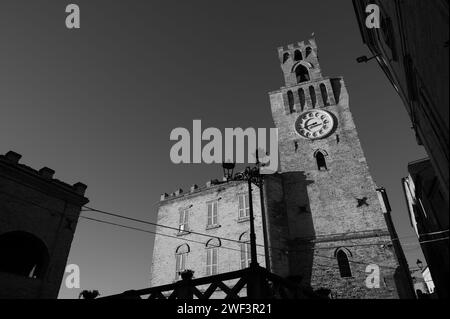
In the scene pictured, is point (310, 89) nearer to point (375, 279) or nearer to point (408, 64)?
point (375, 279)

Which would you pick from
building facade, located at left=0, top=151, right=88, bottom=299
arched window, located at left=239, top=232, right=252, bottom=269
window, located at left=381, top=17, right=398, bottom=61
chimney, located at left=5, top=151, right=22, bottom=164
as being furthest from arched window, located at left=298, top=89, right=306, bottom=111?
chimney, located at left=5, top=151, right=22, bottom=164

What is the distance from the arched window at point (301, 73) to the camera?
2745 centimetres

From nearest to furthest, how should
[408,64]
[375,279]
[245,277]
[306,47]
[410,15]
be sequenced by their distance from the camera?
[245,277] < [410,15] < [408,64] < [375,279] < [306,47]

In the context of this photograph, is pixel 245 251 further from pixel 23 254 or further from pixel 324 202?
pixel 23 254

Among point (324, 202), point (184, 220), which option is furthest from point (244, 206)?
point (324, 202)

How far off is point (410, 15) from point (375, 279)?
572 inches

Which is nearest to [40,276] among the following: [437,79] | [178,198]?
[178,198]

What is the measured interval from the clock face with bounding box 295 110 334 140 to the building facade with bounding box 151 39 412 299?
0.08m

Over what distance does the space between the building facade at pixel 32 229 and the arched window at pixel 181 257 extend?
27.4 ft

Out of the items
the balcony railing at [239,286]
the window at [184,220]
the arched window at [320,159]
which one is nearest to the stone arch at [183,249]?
the window at [184,220]

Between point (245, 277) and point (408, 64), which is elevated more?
point (408, 64)

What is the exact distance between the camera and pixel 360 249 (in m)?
17.5

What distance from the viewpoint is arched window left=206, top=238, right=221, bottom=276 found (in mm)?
18719

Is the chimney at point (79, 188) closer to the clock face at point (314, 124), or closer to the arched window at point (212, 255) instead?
the arched window at point (212, 255)
